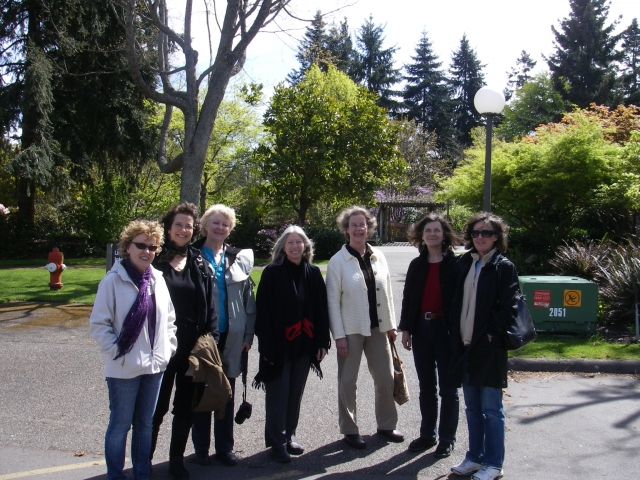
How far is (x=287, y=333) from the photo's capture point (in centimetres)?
433

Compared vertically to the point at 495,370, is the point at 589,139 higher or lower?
higher

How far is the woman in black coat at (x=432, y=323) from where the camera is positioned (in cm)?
446

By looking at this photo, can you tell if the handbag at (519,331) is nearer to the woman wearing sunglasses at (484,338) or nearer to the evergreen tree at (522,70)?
the woman wearing sunglasses at (484,338)

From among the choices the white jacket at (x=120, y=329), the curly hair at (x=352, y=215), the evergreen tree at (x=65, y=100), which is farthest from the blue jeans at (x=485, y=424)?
the evergreen tree at (x=65, y=100)

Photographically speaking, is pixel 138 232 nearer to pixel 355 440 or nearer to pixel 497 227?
pixel 355 440

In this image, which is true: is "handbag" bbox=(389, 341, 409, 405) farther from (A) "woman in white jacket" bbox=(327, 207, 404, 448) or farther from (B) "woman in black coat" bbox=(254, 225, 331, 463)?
(B) "woman in black coat" bbox=(254, 225, 331, 463)

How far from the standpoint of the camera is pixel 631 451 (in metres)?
4.53

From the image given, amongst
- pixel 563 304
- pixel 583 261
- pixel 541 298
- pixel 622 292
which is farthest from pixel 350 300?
pixel 583 261

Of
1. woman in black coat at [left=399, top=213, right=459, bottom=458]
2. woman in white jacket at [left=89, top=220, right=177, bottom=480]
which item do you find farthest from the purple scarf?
woman in black coat at [left=399, top=213, right=459, bottom=458]

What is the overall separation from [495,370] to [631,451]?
1.55 metres

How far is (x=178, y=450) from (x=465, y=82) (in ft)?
192

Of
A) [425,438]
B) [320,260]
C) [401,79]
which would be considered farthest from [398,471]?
[401,79]

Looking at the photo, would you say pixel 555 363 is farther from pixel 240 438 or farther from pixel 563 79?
pixel 563 79

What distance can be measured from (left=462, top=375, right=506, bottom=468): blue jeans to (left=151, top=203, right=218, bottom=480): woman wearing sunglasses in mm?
1901
